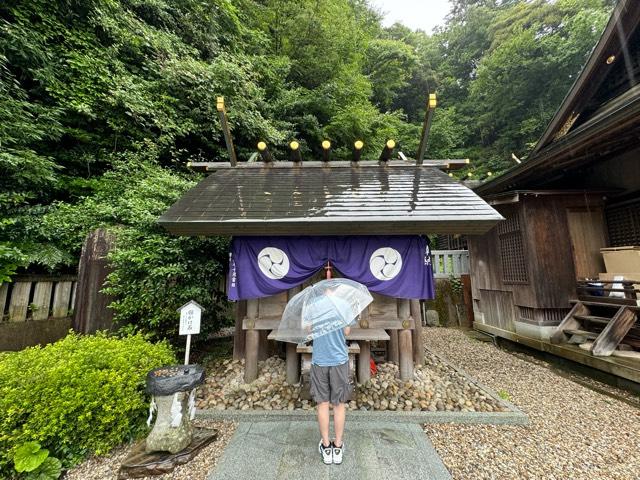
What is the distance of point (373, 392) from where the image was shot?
426 centimetres

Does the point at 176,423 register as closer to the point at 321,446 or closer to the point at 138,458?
the point at 138,458

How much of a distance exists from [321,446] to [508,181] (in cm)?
735

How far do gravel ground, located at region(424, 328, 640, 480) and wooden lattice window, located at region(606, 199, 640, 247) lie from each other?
11.2ft

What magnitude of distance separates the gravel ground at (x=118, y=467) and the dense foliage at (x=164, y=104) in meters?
2.03

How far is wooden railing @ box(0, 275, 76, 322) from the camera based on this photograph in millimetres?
4728

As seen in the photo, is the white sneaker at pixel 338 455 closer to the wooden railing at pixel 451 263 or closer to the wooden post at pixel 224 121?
the wooden post at pixel 224 121

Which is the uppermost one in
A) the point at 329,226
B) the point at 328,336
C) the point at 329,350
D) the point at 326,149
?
the point at 326,149

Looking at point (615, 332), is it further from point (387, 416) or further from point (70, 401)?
point (70, 401)

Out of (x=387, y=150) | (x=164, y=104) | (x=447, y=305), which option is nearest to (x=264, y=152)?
(x=387, y=150)

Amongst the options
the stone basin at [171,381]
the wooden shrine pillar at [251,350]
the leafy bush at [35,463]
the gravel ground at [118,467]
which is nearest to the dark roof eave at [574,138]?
the wooden shrine pillar at [251,350]

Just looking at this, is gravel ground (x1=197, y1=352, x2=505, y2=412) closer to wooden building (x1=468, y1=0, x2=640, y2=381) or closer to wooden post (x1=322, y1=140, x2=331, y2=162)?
wooden building (x1=468, y1=0, x2=640, y2=381)

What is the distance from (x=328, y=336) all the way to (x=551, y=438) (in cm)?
324

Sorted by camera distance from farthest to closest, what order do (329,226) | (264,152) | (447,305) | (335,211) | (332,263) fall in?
(447,305), (264,152), (332,263), (335,211), (329,226)

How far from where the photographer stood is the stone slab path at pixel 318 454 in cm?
271
